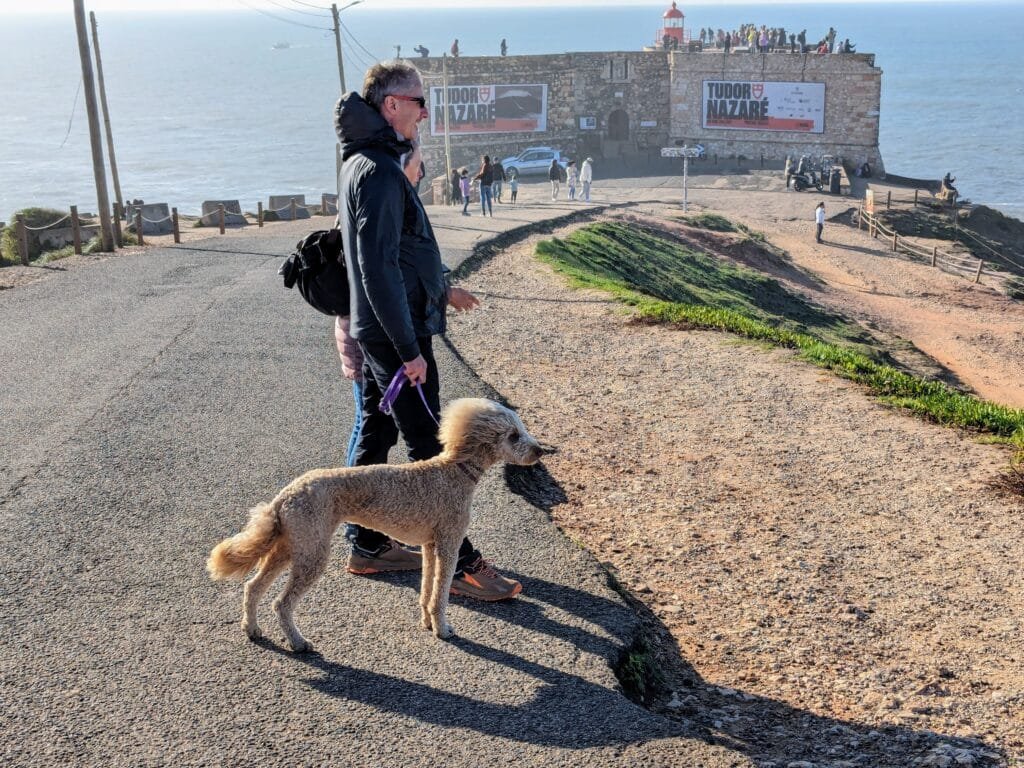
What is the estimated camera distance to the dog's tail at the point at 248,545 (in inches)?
185

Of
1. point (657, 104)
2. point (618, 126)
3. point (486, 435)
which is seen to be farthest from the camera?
→ point (618, 126)

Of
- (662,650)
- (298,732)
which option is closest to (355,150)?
(298,732)

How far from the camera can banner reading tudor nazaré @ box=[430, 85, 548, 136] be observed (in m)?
51.9

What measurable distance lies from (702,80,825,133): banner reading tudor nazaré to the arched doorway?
4079mm

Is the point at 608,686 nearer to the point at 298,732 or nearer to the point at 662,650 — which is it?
the point at 662,650

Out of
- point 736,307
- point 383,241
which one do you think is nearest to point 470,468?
point 383,241

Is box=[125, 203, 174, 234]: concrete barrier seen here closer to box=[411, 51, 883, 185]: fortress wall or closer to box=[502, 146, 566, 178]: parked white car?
box=[502, 146, 566, 178]: parked white car

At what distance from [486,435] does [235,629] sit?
1502 millimetres

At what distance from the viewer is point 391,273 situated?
16.0 ft

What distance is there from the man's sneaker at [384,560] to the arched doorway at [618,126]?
5091cm

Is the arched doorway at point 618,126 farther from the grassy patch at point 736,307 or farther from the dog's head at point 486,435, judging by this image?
the dog's head at point 486,435

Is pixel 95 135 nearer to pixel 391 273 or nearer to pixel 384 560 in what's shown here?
pixel 384 560

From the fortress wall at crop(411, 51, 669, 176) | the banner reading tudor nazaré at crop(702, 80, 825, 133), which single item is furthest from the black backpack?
the banner reading tudor nazaré at crop(702, 80, 825, 133)

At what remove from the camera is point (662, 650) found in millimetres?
5684
